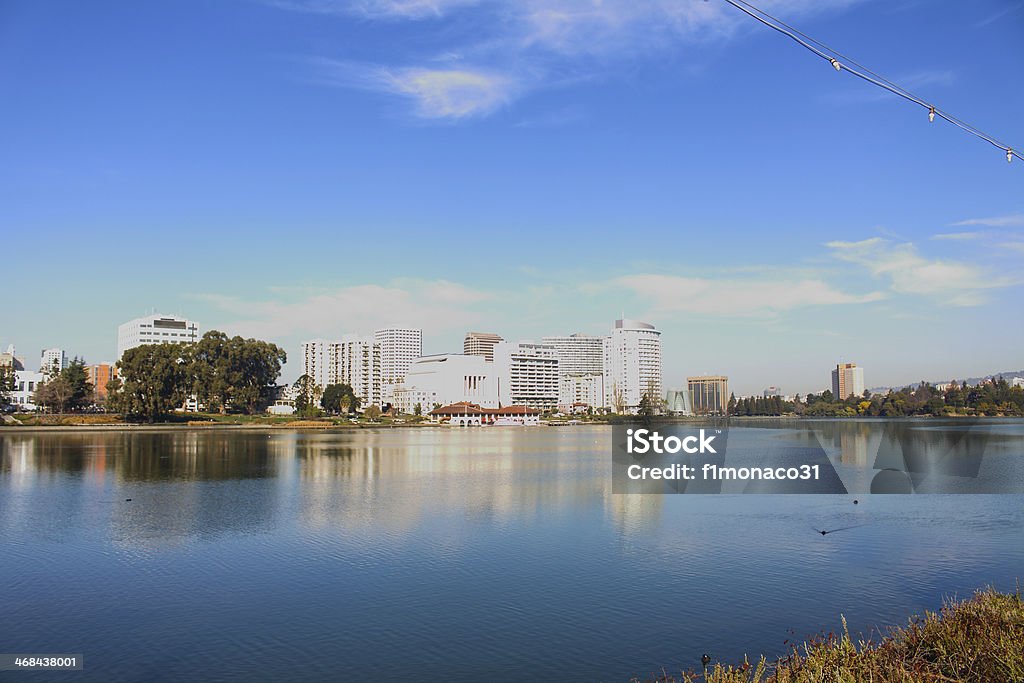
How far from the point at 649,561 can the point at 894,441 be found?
50071 mm

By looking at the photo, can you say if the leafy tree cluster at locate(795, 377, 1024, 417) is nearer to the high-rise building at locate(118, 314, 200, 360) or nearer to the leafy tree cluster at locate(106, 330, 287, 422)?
the leafy tree cluster at locate(106, 330, 287, 422)

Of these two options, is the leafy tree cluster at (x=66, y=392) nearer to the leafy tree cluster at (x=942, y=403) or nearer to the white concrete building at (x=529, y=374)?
the white concrete building at (x=529, y=374)

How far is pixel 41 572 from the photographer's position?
49.4 ft

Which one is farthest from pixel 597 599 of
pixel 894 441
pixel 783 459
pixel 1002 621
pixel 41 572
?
pixel 894 441

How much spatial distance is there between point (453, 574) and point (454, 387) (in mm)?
157738

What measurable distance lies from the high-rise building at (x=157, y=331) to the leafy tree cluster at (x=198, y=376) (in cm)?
5563

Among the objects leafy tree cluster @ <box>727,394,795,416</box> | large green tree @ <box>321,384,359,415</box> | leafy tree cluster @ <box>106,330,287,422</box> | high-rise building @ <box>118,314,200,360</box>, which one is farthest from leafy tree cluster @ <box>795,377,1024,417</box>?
high-rise building @ <box>118,314,200,360</box>

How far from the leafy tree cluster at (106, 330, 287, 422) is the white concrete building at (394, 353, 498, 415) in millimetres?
69303

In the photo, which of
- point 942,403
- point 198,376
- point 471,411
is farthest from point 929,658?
point 942,403

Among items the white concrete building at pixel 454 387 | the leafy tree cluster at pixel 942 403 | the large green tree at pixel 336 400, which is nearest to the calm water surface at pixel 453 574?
the large green tree at pixel 336 400

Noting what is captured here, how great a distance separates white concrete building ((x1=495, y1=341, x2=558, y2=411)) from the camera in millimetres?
189250

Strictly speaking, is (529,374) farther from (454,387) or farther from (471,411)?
(471,411)

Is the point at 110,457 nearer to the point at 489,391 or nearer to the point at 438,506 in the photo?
the point at 438,506

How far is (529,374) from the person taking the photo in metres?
193
